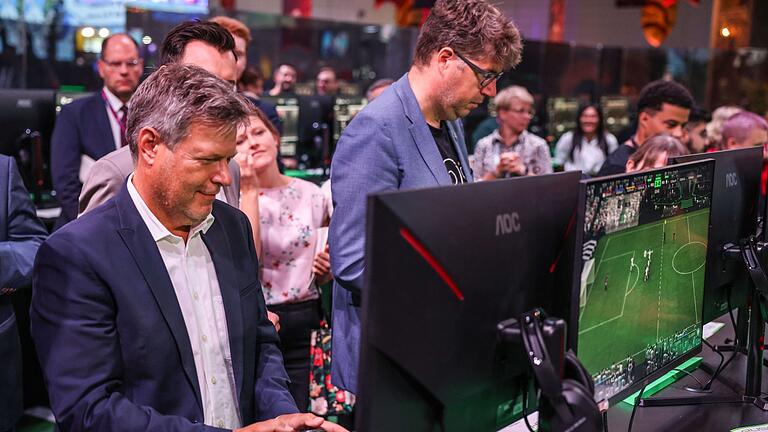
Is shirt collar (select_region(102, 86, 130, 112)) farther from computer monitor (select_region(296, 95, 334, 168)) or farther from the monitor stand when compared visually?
the monitor stand

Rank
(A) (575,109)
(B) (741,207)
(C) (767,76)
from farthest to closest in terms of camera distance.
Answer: (C) (767,76), (A) (575,109), (B) (741,207)

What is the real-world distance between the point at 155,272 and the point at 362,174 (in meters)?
0.60

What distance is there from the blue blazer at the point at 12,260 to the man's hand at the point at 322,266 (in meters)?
0.91

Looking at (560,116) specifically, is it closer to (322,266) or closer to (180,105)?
(322,266)

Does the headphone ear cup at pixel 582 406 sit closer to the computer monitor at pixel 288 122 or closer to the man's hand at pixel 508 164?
the man's hand at pixel 508 164

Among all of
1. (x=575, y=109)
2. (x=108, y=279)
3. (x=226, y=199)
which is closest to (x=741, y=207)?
(x=226, y=199)

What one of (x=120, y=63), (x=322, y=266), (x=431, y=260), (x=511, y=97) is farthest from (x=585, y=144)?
(x=431, y=260)

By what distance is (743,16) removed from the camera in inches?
455

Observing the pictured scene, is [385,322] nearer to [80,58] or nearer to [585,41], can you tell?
[80,58]

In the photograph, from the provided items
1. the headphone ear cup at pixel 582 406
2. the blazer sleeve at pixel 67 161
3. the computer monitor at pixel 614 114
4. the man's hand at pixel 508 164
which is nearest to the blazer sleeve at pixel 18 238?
the headphone ear cup at pixel 582 406

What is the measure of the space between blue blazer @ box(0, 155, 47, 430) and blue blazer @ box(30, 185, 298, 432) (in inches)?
28.4

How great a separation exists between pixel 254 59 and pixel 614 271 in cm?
747

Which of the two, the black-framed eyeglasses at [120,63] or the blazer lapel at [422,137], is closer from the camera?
the blazer lapel at [422,137]

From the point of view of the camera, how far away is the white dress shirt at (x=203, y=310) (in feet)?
4.92
